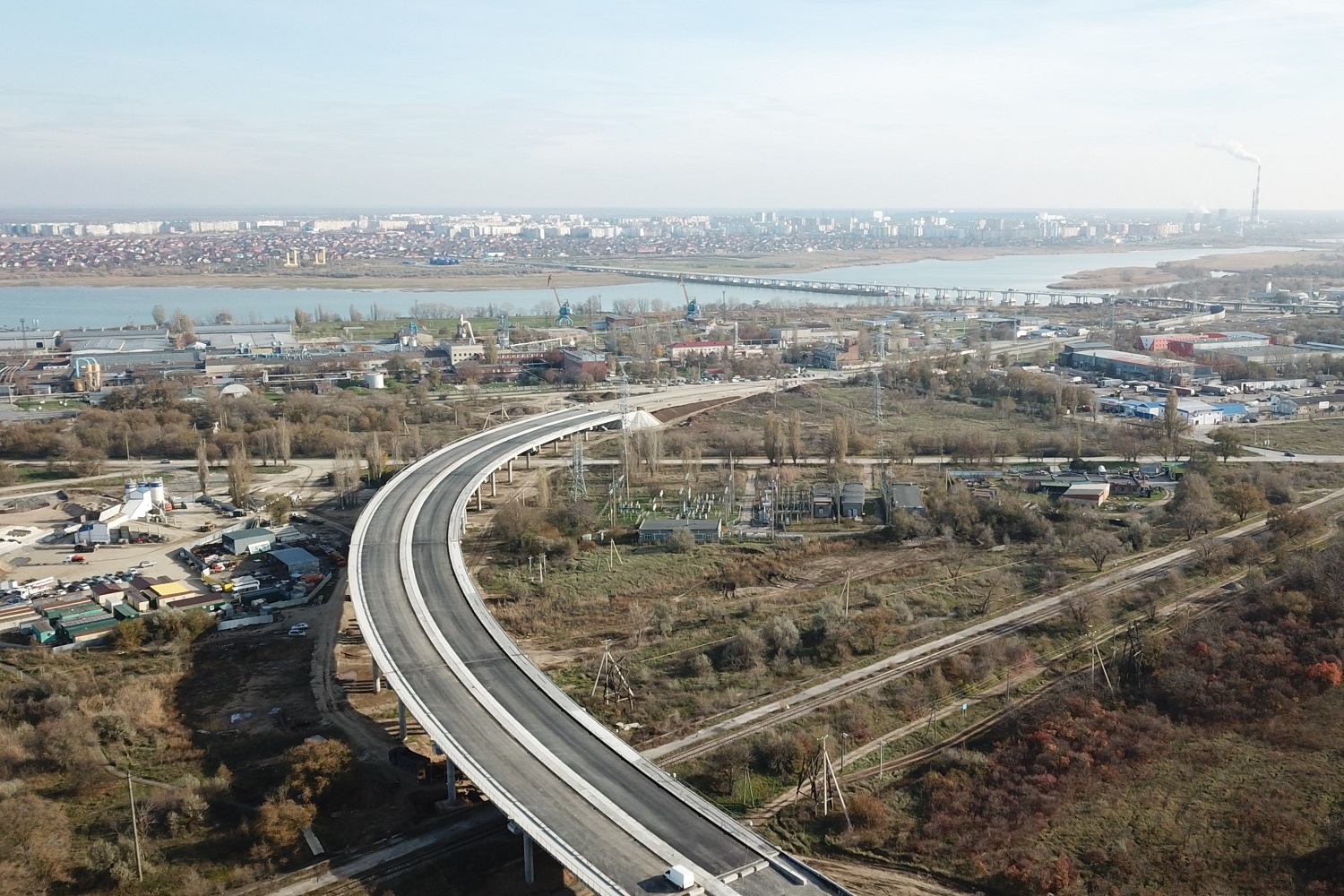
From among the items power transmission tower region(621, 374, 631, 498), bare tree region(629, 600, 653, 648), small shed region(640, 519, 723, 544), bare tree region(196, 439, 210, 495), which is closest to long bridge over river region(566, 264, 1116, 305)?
power transmission tower region(621, 374, 631, 498)

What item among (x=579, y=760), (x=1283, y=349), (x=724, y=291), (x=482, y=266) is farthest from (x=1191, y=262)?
(x=579, y=760)

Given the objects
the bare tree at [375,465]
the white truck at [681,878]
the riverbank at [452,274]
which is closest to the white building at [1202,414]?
the bare tree at [375,465]

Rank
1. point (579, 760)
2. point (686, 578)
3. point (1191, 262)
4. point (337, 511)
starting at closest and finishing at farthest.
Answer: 1. point (579, 760)
2. point (686, 578)
3. point (337, 511)
4. point (1191, 262)

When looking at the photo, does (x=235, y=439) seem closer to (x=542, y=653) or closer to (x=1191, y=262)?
(x=542, y=653)

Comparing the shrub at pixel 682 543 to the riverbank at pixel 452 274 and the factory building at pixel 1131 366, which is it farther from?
the riverbank at pixel 452 274

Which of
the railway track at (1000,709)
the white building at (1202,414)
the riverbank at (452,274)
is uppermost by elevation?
the riverbank at (452,274)

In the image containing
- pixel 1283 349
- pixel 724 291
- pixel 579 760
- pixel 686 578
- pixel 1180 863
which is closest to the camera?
pixel 1180 863
